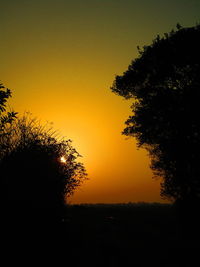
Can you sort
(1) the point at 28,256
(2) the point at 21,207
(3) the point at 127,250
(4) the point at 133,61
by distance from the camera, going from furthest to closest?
(4) the point at 133,61 < (2) the point at 21,207 < (3) the point at 127,250 < (1) the point at 28,256

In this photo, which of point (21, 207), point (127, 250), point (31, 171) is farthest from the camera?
point (31, 171)

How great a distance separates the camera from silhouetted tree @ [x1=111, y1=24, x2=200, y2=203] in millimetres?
28062

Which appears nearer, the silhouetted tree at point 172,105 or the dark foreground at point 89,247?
the dark foreground at point 89,247

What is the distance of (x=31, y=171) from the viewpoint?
25594mm

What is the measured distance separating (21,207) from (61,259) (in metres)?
8.07

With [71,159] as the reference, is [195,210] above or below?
below

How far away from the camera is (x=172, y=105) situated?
28.6m

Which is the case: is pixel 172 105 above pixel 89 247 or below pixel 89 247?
above

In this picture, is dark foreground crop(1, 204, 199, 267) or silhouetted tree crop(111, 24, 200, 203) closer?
dark foreground crop(1, 204, 199, 267)

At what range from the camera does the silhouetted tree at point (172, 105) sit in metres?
28.1

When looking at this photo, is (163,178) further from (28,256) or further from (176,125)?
(28,256)

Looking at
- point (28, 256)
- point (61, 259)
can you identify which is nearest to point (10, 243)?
point (28, 256)

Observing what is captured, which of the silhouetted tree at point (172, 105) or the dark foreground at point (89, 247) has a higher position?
the silhouetted tree at point (172, 105)

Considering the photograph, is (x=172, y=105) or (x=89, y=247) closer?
(x=89, y=247)
